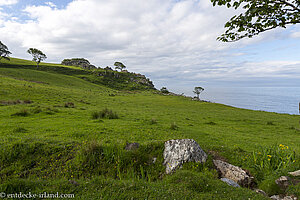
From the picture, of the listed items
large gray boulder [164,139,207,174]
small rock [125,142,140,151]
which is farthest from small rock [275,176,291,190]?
small rock [125,142,140,151]

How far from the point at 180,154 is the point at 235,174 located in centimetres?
247

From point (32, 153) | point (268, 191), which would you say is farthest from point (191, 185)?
point (32, 153)

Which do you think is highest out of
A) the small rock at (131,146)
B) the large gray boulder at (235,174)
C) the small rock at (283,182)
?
the small rock at (131,146)

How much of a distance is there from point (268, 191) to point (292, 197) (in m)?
0.65

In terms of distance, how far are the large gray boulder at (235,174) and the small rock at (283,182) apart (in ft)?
2.87

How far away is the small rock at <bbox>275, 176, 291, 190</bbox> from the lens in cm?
551

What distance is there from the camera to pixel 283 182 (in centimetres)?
564

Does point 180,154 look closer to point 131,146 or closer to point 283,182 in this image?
point 131,146

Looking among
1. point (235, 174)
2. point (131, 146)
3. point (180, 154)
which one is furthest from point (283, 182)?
point (131, 146)

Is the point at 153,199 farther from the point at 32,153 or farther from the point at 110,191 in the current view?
the point at 32,153

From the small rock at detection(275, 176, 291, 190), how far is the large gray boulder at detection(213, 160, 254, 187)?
0.88 metres

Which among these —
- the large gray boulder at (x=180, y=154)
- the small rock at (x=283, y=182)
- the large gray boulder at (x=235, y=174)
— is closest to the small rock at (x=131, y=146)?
the large gray boulder at (x=180, y=154)

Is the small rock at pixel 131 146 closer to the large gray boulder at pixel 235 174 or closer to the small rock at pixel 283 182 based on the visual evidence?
the large gray boulder at pixel 235 174

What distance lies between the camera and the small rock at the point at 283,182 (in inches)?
217
